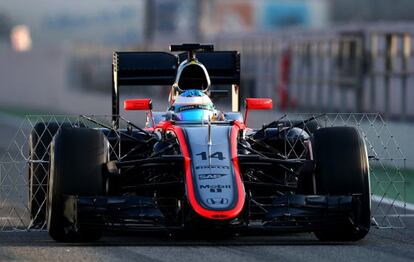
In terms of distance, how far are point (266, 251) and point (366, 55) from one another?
685 inches

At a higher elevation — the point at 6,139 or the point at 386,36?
the point at 386,36

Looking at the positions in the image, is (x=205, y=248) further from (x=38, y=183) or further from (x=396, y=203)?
(x=396, y=203)

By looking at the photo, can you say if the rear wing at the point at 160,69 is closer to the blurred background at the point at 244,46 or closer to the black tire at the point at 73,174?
the black tire at the point at 73,174

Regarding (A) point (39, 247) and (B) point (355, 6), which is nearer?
(A) point (39, 247)

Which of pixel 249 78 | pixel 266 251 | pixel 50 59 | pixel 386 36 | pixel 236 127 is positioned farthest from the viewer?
pixel 50 59

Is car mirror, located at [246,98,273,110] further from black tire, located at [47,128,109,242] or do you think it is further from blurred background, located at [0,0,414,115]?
blurred background, located at [0,0,414,115]

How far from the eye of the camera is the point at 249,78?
35438mm

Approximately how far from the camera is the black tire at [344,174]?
1235 cm

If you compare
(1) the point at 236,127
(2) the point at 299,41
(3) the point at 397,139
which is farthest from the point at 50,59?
(1) the point at 236,127

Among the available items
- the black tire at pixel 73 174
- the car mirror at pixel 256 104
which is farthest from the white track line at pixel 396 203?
the black tire at pixel 73 174

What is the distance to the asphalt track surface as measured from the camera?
11.6 m

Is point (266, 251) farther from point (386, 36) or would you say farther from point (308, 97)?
point (308, 97)

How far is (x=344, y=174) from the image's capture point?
40.8ft

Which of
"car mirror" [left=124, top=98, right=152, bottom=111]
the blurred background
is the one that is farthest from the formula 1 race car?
the blurred background
